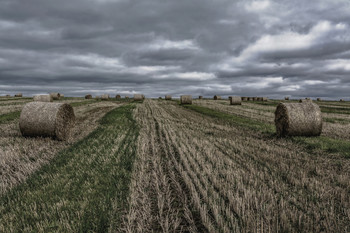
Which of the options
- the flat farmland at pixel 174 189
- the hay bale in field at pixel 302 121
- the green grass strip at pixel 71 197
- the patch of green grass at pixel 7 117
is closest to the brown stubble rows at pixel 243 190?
the flat farmland at pixel 174 189

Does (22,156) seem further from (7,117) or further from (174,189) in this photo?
(7,117)

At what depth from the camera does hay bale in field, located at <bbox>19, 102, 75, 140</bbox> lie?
34.6ft

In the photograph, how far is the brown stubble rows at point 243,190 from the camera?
367 centimetres

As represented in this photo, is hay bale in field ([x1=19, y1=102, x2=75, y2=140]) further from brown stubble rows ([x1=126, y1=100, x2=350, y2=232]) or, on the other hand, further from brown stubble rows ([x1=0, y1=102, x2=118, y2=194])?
brown stubble rows ([x1=126, y1=100, x2=350, y2=232])

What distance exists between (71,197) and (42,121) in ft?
25.3

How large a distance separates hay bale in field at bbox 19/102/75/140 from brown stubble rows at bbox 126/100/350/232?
17.0 feet

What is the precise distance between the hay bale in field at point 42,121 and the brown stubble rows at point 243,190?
17.0ft

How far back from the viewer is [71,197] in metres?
4.49

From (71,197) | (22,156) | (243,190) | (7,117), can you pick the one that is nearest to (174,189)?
(243,190)

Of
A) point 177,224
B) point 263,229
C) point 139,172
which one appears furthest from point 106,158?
point 263,229

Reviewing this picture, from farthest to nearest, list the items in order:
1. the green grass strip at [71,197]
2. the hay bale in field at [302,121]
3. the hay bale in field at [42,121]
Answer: the hay bale in field at [302,121] < the hay bale in field at [42,121] < the green grass strip at [71,197]

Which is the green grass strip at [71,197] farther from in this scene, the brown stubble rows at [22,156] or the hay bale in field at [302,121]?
the hay bale in field at [302,121]

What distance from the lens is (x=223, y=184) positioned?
521cm

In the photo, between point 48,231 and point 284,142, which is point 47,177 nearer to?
point 48,231
